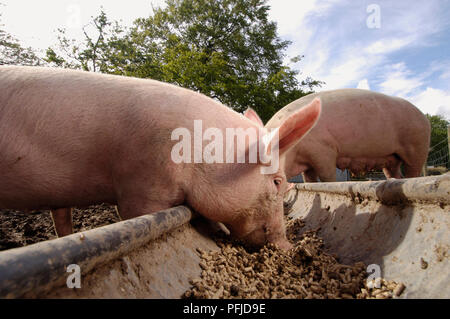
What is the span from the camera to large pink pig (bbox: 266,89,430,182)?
546 centimetres

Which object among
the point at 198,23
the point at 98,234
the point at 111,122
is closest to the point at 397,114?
the point at 111,122

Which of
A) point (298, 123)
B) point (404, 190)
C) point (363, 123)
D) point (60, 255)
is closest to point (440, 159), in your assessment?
point (363, 123)

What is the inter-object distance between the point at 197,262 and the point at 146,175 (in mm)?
715

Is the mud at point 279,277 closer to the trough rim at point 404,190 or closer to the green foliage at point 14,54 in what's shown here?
the trough rim at point 404,190

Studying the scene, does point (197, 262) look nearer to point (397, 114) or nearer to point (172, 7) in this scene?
point (397, 114)

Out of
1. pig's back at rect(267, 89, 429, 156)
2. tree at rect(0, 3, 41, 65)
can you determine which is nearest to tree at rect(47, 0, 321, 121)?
tree at rect(0, 3, 41, 65)

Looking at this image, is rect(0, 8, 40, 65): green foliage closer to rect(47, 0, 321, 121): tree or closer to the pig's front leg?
rect(47, 0, 321, 121): tree

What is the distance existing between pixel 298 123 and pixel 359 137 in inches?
169

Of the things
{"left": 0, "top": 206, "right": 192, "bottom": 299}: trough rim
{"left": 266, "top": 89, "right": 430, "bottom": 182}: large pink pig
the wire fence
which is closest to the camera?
{"left": 0, "top": 206, "right": 192, "bottom": 299}: trough rim

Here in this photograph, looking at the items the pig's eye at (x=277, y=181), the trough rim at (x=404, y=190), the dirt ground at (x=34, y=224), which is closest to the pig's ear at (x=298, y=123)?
the pig's eye at (x=277, y=181)

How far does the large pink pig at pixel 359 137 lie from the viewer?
5.46 meters

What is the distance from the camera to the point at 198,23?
67.6 ft

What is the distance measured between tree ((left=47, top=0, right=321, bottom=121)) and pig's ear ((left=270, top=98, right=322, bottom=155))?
13.9m

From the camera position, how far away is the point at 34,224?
4.11 m
